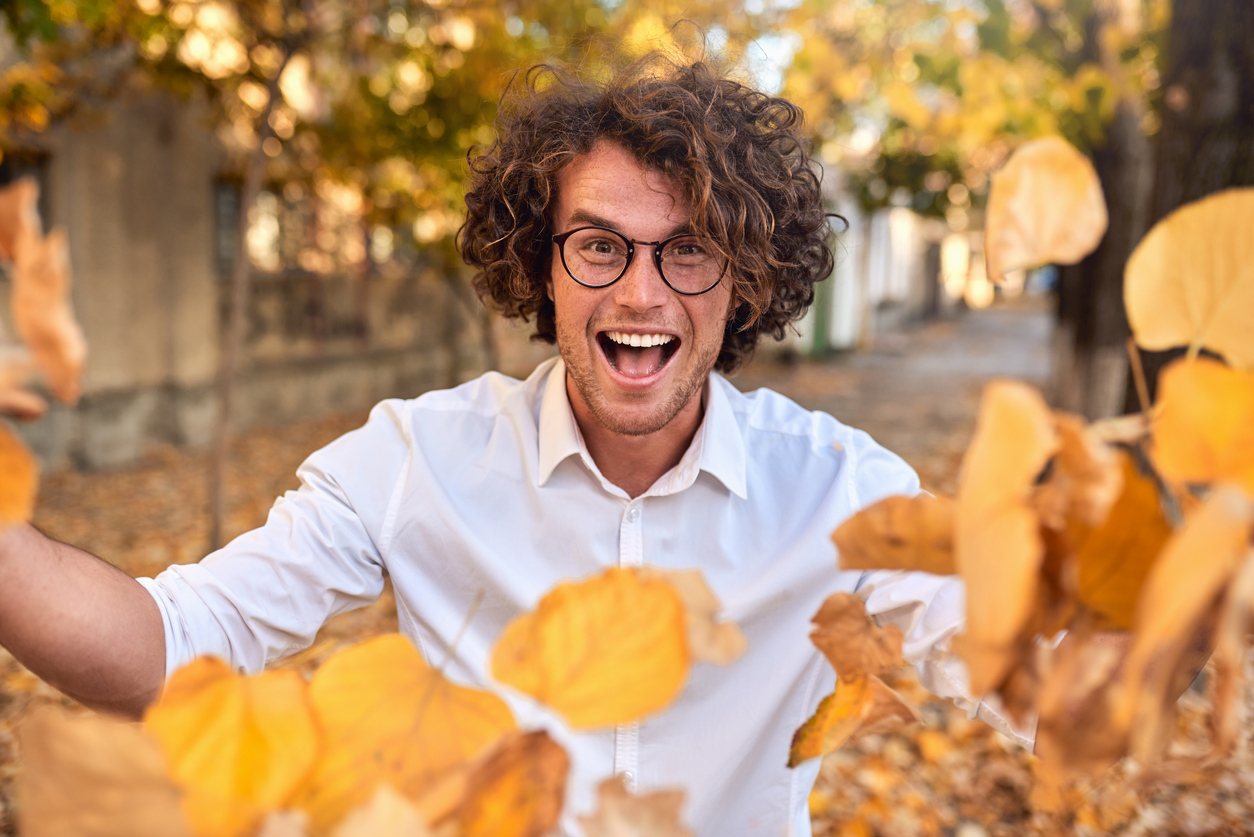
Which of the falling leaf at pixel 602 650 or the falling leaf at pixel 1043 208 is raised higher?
the falling leaf at pixel 1043 208

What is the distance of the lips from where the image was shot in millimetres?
1785

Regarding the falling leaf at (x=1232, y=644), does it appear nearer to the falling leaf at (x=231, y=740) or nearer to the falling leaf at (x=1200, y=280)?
the falling leaf at (x=1200, y=280)

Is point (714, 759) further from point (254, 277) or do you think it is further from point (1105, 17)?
point (254, 277)

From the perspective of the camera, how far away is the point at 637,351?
183cm

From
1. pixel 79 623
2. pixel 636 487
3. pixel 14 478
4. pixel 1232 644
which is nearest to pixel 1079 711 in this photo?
pixel 1232 644

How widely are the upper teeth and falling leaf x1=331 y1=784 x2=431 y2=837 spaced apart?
4.68 ft

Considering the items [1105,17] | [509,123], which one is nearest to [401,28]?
[1105,17]

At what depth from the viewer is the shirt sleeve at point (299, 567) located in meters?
1.45

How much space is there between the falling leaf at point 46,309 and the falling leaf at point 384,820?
21 cm

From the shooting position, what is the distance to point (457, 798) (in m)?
0.42

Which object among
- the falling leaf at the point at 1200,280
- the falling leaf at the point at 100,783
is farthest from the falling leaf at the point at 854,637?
the falling leaf at the point at 100,783

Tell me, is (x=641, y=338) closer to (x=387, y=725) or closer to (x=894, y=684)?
(x=387, y=725)

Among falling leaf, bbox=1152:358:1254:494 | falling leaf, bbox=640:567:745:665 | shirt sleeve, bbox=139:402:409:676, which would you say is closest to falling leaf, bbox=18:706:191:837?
falling leaf, bbox=640:567:745:665

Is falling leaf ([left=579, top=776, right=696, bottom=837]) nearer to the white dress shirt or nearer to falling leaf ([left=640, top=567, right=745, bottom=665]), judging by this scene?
falling leaf ([left=640, top=567, right=745, bottom=665])
